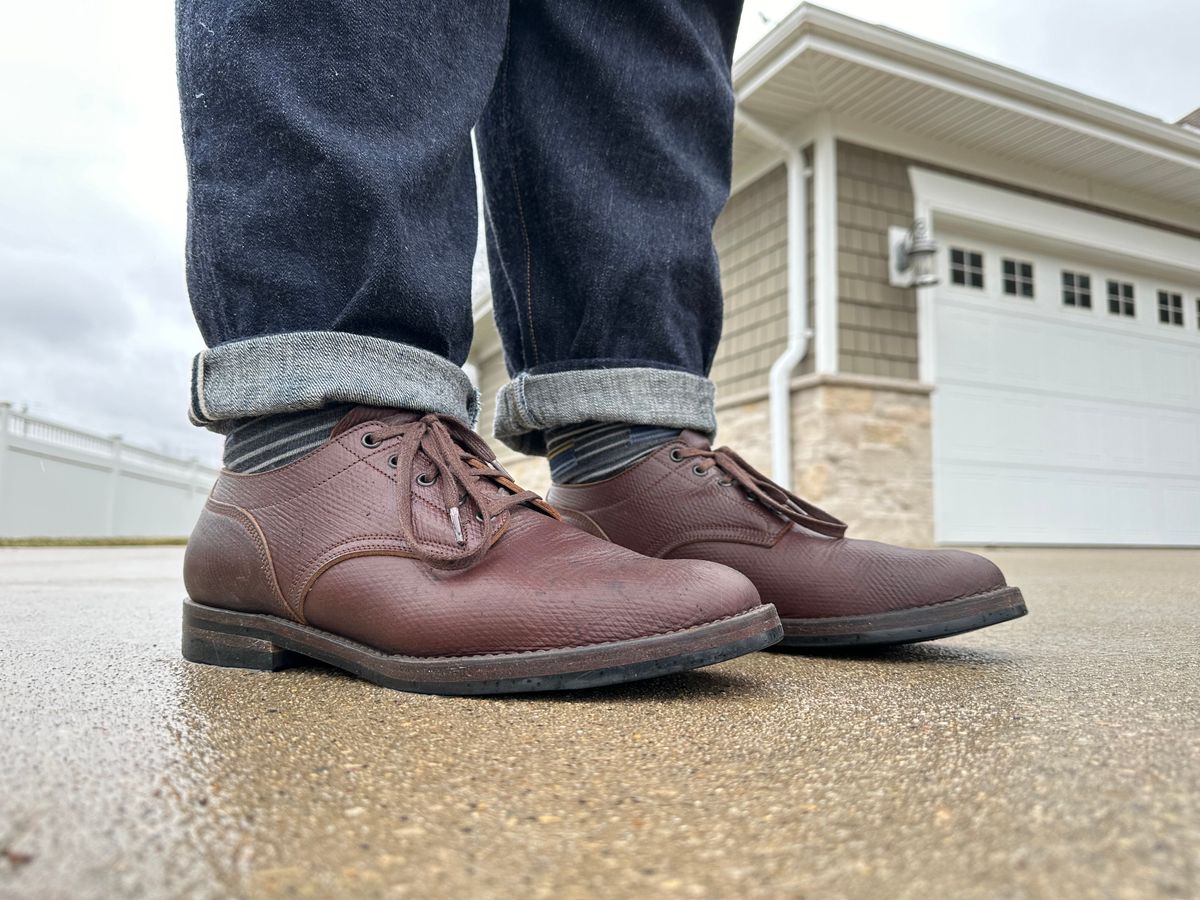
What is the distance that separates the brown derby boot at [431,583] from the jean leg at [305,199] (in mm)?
63

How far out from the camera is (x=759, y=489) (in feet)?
2.71

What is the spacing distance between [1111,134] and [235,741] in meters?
6.06

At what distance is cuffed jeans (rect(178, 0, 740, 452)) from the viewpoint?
672mm

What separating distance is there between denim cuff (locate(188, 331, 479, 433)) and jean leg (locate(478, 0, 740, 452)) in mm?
233

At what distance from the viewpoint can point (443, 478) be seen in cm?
68

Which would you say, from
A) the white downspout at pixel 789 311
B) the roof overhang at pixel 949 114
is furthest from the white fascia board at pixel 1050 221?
the white downspout at pixel 789 311

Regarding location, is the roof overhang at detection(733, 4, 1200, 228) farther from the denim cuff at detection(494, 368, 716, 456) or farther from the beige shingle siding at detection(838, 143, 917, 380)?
the denim cuff at detection(494, 368, 716, 456)

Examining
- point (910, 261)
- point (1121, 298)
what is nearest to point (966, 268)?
point (910, 261)

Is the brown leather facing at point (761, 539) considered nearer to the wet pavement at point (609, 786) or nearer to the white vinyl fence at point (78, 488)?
the wet pavement at point (609, 786)

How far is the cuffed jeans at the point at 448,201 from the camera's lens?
0.67 meters

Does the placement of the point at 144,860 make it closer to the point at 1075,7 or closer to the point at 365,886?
the point at 365,886

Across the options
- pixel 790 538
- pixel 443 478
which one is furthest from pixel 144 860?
pixel 790 538

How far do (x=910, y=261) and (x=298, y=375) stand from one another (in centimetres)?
476

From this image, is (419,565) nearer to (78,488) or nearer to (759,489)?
(759,489)
